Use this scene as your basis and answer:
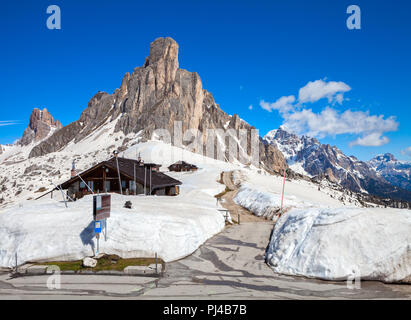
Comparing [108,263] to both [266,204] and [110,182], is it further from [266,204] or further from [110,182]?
[110,182]

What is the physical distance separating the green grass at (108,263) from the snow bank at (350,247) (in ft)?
26.8

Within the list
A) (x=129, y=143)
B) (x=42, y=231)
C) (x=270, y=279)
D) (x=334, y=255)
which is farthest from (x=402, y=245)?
(x=129, y=143)

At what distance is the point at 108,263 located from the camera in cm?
1739

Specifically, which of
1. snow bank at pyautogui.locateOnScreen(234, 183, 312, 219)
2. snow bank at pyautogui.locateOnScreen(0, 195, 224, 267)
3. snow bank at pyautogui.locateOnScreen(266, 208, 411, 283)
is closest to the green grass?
snow bank at pyautogui.locateOnScreen(0, 195, 224, 267)

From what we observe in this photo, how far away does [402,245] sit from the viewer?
15125 mm

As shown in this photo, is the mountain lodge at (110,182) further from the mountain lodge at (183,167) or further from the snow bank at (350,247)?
the mountain lodge at (183,167)

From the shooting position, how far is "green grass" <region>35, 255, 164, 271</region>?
16.7m

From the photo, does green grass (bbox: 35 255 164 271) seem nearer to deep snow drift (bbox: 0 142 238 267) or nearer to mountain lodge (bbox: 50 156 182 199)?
deep snow drift (bbox: 0 142 238 267)

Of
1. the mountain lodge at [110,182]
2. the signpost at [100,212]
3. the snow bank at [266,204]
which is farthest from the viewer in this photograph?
the mountain lodge at [110,182]

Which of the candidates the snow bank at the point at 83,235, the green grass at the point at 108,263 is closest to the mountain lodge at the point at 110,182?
the snow bank at the point at 83,235

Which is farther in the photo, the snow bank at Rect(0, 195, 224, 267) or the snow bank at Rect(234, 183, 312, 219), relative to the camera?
the snow bank at Rect(234, 183, 312, 219)

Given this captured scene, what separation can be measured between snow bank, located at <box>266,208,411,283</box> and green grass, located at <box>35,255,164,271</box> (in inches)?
322

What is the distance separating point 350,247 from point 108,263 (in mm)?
14467

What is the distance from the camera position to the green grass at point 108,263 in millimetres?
16716
